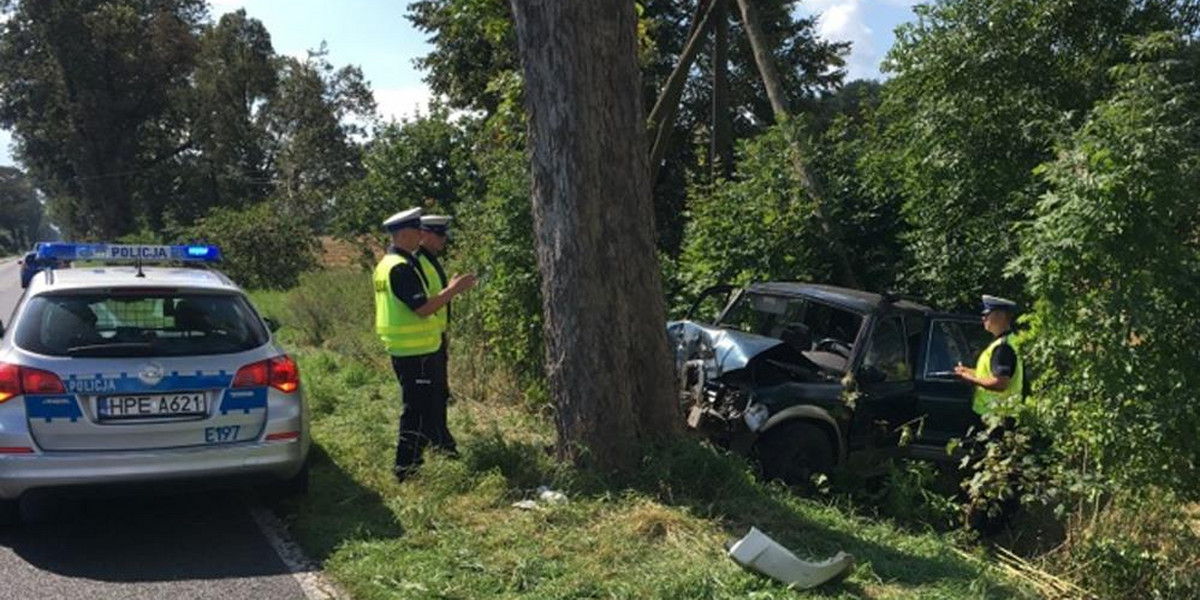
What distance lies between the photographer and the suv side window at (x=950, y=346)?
23.4 feet

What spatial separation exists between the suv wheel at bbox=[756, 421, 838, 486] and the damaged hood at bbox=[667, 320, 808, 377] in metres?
0.55

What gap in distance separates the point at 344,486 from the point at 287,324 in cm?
1008

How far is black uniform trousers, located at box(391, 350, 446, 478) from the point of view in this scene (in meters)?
6.13

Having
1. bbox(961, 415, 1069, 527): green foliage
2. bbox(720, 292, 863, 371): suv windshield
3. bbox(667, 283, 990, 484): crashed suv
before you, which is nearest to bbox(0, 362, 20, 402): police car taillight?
bbox(667, 283, 990, 484): crashed suv

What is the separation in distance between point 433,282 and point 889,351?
134 inches

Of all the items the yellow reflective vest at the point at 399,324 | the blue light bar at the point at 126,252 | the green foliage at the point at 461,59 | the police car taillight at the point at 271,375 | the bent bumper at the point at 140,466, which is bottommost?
the bent bumper at the point at 140,466

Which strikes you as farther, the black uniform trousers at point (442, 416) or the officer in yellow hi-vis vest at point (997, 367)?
the officer in yellow hi-vis vest at point (997, 367)

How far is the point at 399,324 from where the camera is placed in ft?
19.9

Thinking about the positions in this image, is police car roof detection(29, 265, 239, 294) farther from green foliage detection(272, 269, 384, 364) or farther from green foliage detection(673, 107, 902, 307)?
green foliage detection(272, 269, 384, 364)

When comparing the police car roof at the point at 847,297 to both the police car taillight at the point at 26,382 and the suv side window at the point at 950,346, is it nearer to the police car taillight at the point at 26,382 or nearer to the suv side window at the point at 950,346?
the suv side window at the point at 950,346

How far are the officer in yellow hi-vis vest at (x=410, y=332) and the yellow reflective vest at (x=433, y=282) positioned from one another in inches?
1.6

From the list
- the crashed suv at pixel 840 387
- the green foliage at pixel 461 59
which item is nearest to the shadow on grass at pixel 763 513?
the crashed suv at pixel 840 387

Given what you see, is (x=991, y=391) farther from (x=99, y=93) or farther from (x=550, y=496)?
(x=99, y=93)

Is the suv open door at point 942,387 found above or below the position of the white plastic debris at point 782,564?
above
